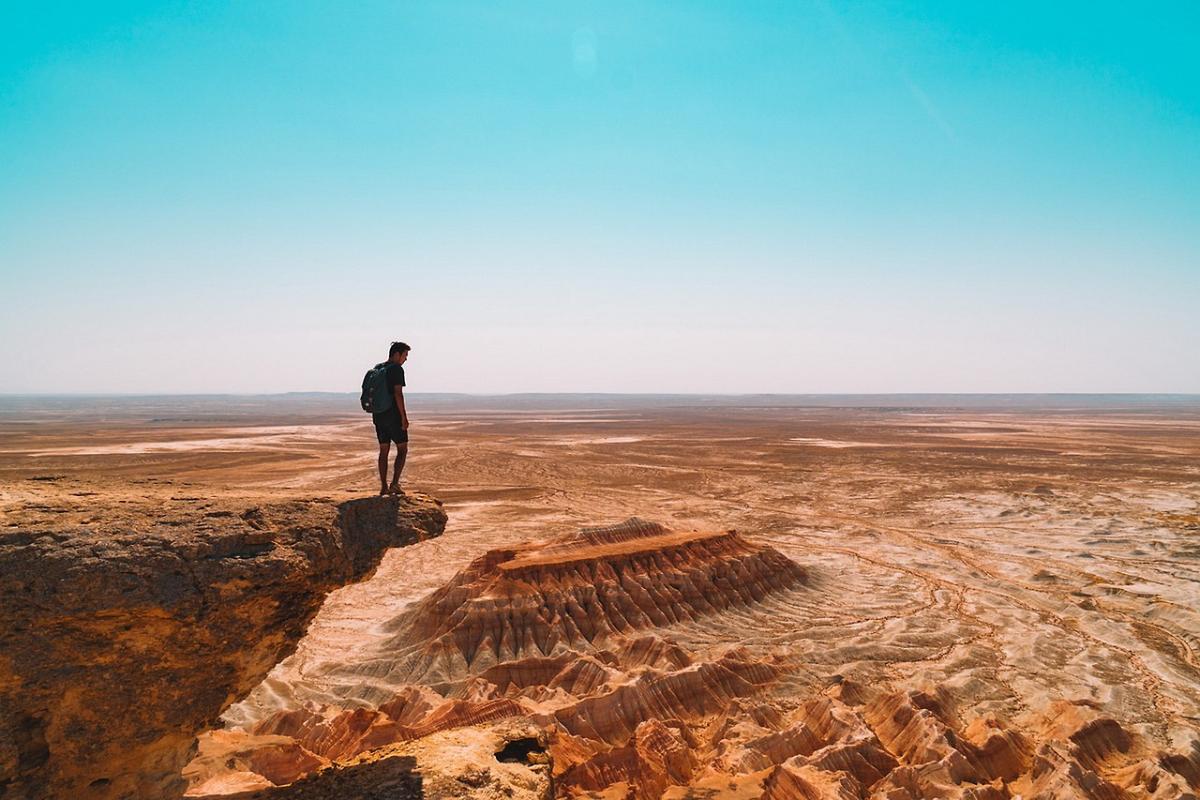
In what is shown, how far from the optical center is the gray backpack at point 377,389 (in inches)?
322

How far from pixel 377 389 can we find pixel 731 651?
509 inches

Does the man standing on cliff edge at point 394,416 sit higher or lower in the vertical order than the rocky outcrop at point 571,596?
higher

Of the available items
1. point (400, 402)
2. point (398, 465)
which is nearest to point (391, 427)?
point (400, 402)

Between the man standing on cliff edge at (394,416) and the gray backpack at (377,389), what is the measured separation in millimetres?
29

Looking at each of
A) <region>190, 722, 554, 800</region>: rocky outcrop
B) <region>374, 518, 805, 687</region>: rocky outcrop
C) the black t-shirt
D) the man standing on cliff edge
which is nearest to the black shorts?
the man standing on cliff edge

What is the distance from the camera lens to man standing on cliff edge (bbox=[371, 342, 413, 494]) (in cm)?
818

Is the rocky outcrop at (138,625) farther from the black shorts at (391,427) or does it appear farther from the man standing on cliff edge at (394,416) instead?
the black shorts at (391,427)

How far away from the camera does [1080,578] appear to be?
85.0 ft

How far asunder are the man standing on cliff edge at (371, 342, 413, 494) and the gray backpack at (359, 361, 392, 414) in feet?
0.09

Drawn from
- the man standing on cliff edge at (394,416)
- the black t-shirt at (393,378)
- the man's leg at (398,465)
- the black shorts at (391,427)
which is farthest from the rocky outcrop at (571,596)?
the black t-shirt at (393,378)

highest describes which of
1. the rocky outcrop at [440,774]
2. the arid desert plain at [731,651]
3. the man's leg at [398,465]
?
the man's leg at [398,465]

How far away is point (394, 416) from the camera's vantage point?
8.47 meters

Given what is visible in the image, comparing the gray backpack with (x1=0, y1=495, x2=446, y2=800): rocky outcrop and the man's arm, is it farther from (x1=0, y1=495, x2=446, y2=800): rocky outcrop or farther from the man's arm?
(x1=0, y1=495, x2=446, y2=800): rocky outcrop

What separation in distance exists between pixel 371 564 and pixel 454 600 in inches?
485
